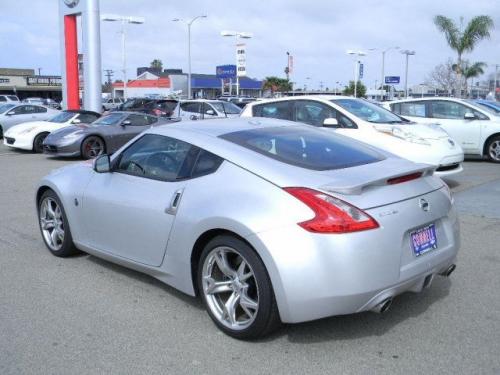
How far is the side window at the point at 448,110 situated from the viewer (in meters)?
13.2

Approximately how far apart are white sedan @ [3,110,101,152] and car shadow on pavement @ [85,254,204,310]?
11649 millimetres

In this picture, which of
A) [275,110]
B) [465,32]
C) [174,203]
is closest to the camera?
[174,203]

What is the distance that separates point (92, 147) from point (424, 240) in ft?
39.1

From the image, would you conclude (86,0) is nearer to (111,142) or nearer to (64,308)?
(111,142)

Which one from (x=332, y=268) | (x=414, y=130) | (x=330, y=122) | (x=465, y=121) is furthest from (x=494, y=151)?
(x=332, y=268)

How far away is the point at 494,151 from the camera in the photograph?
1310 centimetres

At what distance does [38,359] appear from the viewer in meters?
3.38

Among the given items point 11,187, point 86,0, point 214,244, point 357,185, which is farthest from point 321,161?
point 86,0

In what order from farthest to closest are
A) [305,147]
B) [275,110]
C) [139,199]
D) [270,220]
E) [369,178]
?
[275,110] < [139,199] < [305,147] < [369,178] < [270,220]

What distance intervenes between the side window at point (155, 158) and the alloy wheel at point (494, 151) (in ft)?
35.2

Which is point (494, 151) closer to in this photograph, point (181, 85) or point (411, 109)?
point (411, 109)

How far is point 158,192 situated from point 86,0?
68.6 feet

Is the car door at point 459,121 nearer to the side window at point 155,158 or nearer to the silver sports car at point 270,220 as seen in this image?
the silver sports car at point 270,220

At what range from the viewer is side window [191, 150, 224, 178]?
12.7 feet
